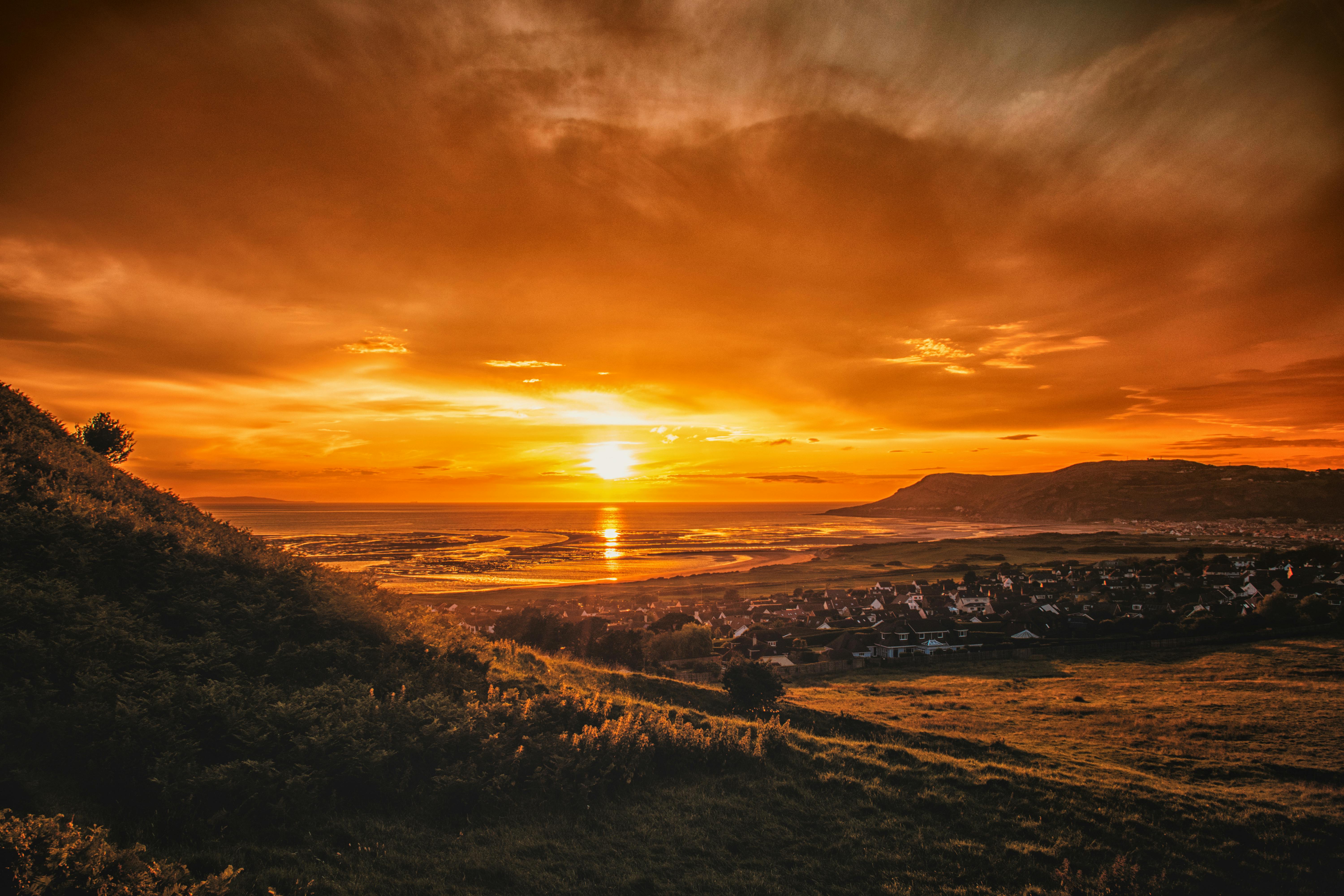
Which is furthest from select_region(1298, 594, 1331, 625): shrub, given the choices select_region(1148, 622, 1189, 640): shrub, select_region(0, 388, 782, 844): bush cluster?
select_region(0, 388, 782, 844): bush cluster

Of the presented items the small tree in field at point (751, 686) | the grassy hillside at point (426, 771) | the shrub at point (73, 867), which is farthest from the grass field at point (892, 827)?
the shrub at point (73, 867)

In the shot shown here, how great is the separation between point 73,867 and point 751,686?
20911 mm

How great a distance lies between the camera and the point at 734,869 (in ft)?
30.9

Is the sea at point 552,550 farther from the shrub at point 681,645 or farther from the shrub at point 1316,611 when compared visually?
the shrub at point 1316,611

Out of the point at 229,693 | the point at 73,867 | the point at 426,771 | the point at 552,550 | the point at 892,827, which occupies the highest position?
the point at 229,693

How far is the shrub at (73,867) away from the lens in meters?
5.12

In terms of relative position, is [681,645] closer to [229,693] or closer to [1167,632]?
[229,693]

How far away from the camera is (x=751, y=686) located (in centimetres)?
2320

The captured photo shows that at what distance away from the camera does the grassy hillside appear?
763 cm

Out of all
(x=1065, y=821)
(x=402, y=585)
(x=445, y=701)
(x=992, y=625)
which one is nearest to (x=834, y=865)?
(x=1065, y=821)

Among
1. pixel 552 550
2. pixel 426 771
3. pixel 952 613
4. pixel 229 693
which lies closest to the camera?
pixel 229 693

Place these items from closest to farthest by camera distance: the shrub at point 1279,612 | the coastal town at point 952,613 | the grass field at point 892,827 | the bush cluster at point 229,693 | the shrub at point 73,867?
the shrub at point 73,867, the bush cluster at point 229,693, the grass field at point 892,827, the coastal town at point 952,613, the shrub at point 1279,612

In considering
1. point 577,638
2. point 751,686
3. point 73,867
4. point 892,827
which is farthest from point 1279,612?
point 73,867

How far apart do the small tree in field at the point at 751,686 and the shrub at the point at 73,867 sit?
19.0 metres
